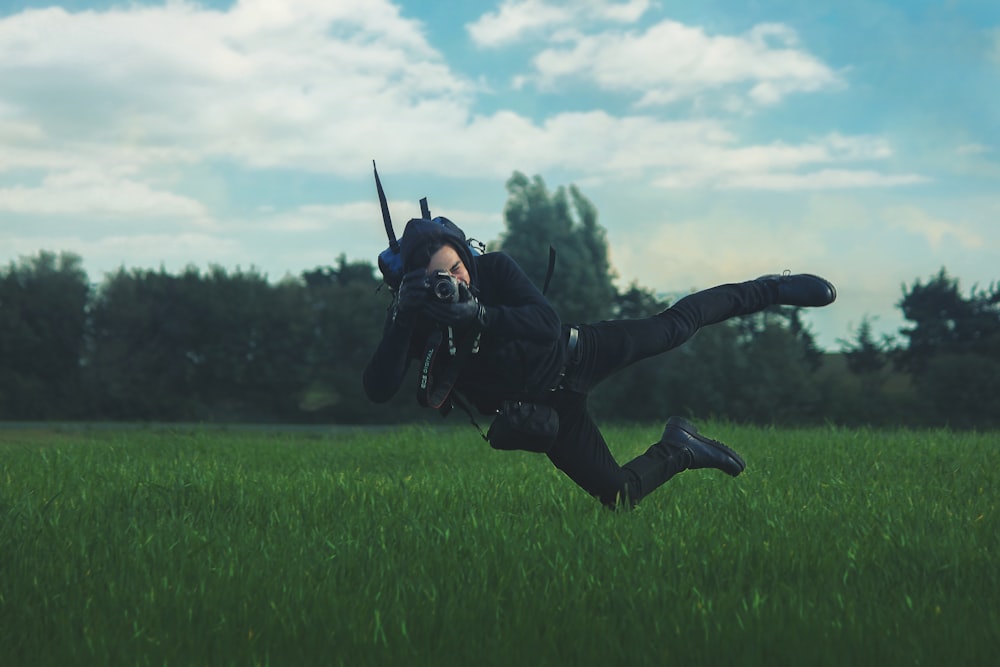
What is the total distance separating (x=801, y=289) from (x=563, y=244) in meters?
18.7

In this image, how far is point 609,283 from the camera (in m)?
25.5

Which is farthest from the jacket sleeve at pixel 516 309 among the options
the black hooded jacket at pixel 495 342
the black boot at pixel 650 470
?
the black boot at pixel 650 470

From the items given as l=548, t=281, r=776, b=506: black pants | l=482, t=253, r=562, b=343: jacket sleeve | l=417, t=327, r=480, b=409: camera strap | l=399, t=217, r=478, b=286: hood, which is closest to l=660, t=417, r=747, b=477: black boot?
l=548, t=281, r=776, b=506: black pants

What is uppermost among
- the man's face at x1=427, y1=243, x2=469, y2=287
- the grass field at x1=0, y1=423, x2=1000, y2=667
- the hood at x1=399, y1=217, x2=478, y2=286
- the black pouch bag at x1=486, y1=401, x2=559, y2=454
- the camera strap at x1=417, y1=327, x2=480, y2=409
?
the hood at x1=399, y1=217, x2=478, y2=286

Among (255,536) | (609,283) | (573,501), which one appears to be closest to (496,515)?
(573,501)

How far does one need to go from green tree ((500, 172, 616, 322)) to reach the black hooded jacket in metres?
18.3

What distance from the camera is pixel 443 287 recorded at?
15.0ft

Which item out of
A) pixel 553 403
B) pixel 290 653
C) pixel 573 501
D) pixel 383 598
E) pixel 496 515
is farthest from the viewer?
pixel 573 501

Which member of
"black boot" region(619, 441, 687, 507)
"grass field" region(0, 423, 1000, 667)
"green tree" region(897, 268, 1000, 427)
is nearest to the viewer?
"grass field" region(0, 423, 1000, 667)

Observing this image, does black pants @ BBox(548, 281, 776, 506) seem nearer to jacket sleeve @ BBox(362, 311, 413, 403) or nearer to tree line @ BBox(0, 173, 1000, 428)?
jacket sleeve @ BBox(362, 311, 413, 403)

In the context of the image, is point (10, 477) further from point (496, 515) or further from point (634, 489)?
point (634, 489)

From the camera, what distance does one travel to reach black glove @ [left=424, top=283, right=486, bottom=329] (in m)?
4.60

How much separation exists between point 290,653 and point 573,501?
10.6ft

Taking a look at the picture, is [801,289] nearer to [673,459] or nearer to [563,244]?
[673,459]
